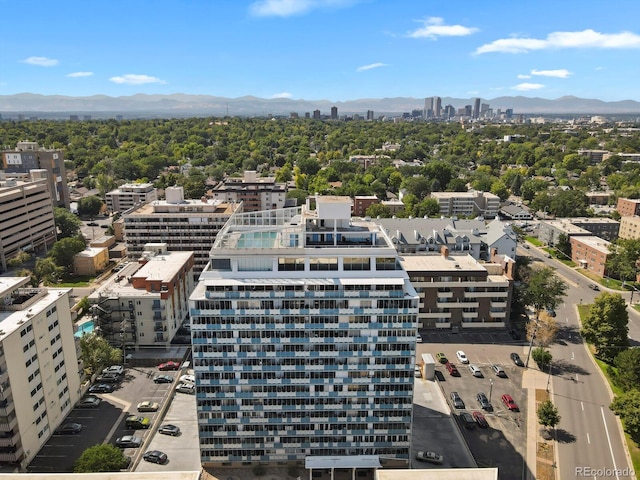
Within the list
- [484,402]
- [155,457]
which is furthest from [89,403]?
[484,402]

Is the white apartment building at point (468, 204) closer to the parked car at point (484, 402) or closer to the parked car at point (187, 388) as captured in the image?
the parked car at point (484, 402)

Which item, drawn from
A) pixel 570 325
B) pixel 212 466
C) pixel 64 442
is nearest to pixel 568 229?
pixel 570 325

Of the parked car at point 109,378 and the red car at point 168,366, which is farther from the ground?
the red car at point 168,366

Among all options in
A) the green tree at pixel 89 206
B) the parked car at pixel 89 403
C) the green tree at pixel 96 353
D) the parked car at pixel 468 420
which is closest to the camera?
the parked car at pixel 468 420

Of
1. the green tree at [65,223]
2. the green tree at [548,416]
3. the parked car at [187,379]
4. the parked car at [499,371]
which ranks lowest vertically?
the parked car at [499,371]

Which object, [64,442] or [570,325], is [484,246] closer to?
[570,325]

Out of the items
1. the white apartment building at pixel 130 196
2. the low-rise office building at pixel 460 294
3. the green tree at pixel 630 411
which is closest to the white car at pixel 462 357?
the low-rise office building at pixel 460 294

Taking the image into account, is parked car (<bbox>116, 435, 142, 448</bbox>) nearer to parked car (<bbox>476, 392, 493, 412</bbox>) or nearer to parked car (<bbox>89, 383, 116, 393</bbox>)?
parked car (<bbox>89, 383, 116, 393</bbox>)
